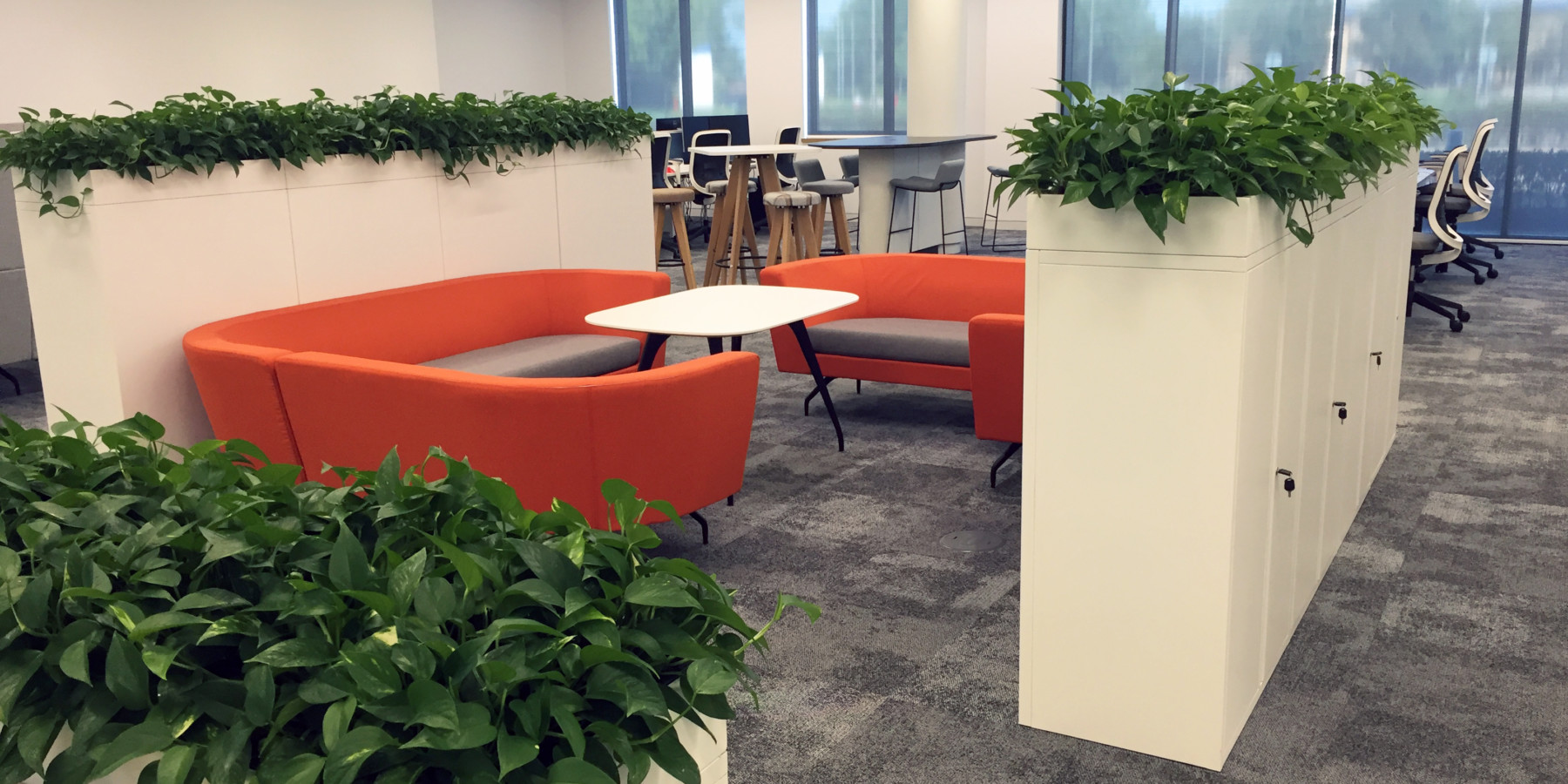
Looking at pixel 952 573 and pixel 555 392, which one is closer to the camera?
pixel 555 392

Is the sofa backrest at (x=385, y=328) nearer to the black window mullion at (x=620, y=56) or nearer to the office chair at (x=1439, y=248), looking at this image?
the office chair at (x=1439, y=248)

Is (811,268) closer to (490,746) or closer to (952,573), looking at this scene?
(952,573)

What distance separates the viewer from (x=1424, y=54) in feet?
35.5

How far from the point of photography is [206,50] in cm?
1012

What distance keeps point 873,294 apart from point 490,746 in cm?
476

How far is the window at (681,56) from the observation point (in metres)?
14.3

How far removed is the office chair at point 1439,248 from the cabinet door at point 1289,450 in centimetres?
450

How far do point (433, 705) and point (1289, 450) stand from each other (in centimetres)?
221

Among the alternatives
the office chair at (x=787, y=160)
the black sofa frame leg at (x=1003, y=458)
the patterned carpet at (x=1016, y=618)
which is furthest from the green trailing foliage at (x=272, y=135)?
the office chair at (x=787, y=160)

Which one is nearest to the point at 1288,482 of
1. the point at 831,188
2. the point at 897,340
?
the point at 897,340

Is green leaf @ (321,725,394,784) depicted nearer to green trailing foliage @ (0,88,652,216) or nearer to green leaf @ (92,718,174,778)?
green leaf @ (92,718,174,778)

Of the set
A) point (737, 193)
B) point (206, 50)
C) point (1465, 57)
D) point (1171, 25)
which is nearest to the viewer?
point (737, 193)

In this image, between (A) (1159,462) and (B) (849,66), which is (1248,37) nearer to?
(B) (849,66)

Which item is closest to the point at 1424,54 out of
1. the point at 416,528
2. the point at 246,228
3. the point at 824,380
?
the point at 824,380
